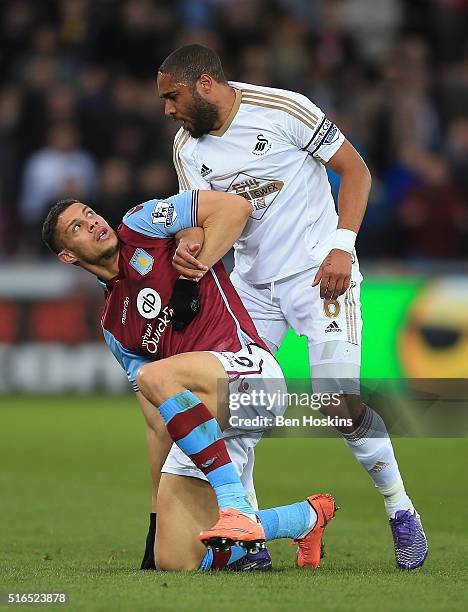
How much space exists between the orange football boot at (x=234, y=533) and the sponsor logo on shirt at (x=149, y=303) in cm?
103

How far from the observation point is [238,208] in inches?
216

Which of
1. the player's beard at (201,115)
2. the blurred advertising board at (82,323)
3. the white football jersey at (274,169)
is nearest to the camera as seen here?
the player's beard at (201,115)

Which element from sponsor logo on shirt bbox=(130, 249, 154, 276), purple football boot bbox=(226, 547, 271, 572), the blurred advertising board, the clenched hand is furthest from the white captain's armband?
the blurred advertising board

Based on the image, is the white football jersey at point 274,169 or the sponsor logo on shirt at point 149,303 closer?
the sponsor logo on shirt at point 149,303

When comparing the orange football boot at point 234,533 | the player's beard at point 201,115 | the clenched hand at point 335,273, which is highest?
the player's beard at point 201,115

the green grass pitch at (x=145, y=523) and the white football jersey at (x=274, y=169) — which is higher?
the white football jersey at (x=274, y=169)

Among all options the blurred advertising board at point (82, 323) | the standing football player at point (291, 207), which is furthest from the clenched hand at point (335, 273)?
the blurred advertising board at point (82, 323)

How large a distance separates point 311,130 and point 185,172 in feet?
2.06

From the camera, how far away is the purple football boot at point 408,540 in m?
5.36

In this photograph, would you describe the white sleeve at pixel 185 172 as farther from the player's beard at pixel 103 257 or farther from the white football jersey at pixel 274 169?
the player's beard at pixel 103 257

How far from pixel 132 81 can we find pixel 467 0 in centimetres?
466

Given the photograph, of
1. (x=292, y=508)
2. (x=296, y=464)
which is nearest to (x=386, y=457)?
(x=292, y=508)

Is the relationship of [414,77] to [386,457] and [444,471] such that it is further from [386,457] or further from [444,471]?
[386,457]

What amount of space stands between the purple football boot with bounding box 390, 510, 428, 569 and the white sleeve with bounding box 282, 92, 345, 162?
5.36 feet
